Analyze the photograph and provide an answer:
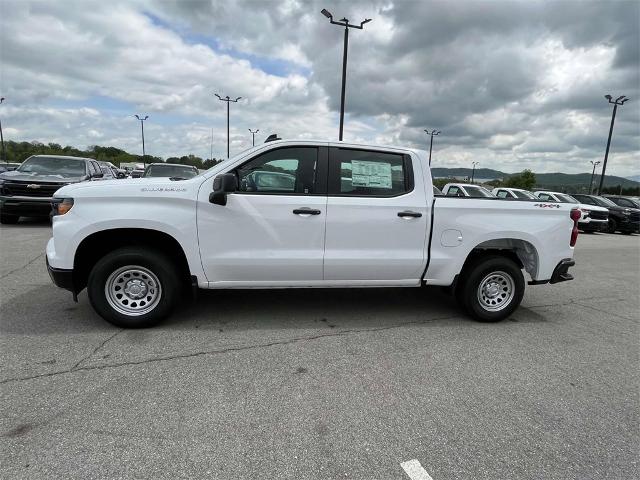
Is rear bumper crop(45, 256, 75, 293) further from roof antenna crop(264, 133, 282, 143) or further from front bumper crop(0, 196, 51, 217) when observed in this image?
front bumper crop(0, 196, 51, 217)

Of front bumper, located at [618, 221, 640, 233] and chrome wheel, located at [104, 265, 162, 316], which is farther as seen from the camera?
front bumper, located at [618, 221, 640, 233]

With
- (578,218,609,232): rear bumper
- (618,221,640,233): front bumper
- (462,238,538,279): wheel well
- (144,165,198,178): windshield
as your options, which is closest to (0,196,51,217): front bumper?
(144,165,198,178): windshield

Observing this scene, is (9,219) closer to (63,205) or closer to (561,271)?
(63,205)

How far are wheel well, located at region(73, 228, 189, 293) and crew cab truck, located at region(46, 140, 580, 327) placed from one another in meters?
0.01

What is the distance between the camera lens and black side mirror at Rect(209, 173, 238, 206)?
12.3 feet

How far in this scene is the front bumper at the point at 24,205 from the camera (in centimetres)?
1023

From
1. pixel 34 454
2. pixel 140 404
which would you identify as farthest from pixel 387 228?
pixel 34 454

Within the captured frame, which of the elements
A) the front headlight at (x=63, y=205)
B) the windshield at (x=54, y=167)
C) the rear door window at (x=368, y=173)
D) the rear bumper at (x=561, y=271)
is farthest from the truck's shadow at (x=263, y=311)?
the windshield at (x=54, y=167)

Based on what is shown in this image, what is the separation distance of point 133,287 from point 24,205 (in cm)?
838

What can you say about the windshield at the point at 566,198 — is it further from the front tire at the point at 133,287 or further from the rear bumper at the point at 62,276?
the rear bumper at the point at 62,276

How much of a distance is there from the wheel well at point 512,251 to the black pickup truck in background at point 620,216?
1822 centimetres

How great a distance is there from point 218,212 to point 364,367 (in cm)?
197

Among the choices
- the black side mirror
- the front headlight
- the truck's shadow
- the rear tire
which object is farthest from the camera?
the rear tire

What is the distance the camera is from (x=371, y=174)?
4422 millimetres
